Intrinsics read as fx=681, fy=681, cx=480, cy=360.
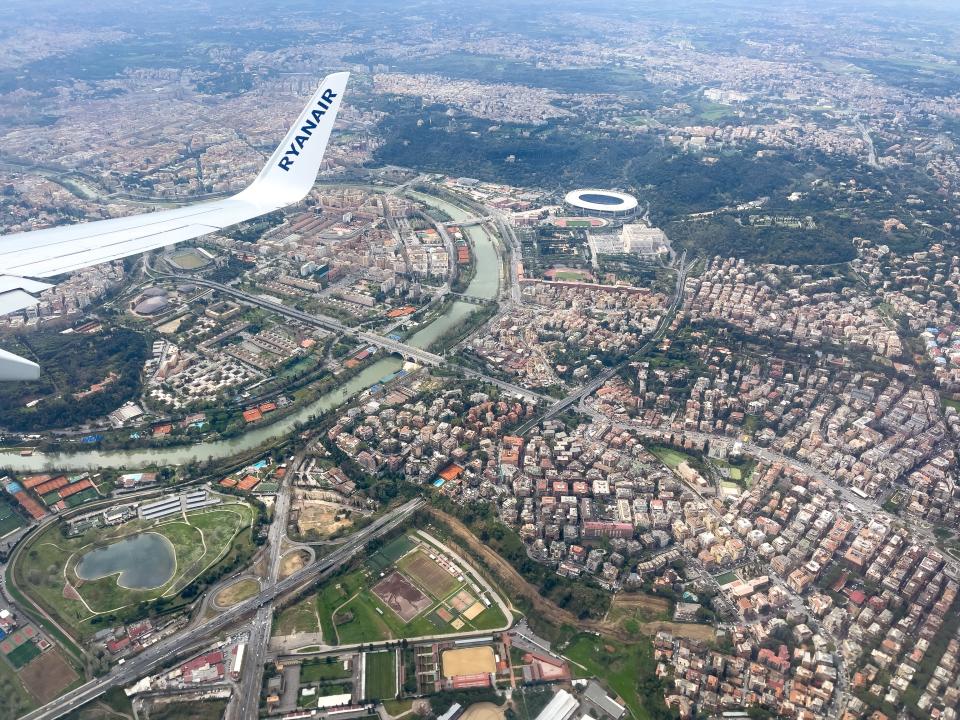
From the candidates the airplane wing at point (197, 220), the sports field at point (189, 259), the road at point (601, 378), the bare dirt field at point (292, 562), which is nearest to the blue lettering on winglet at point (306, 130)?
the airplane wing at point (197, 220)

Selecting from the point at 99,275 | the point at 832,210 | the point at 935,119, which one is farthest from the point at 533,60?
the point at 99,275

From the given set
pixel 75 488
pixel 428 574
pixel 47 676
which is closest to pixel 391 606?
pixel 428 574

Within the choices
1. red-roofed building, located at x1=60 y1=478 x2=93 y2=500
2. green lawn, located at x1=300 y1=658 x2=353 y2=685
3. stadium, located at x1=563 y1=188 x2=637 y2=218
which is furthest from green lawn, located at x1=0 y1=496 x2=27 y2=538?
A: stadium, located at x1=563 y1=188 x2=637 y2=218

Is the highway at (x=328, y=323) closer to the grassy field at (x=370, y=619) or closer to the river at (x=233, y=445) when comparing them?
the river at (x=233, y=445)

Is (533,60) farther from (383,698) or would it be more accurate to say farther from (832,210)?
(383,698)

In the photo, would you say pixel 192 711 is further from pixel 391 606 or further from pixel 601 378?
pixel 601 378
